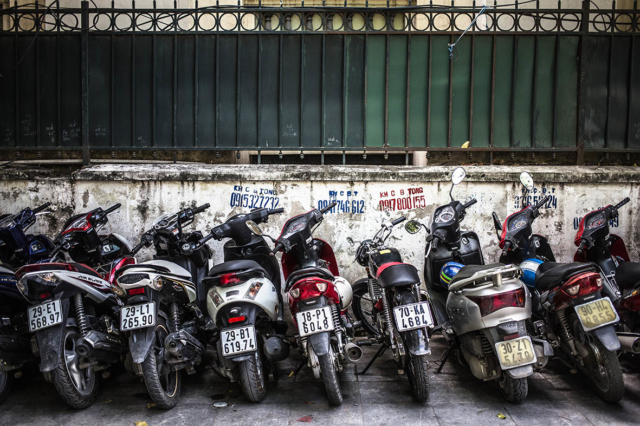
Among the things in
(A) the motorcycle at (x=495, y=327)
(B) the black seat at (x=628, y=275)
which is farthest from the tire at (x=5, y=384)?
(B) the black seat at (x=628, y=275)

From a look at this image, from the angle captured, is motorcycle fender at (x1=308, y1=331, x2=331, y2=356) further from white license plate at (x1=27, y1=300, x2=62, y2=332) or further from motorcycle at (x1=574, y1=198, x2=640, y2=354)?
motorcycle at (x1=574, y1=198, x2=640, y2=354)

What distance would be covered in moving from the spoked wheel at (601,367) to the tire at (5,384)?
4.27 metres

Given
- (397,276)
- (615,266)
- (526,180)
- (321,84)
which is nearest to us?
(397,276)

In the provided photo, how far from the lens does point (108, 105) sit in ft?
20.8

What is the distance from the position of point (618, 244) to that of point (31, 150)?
6.50 meters

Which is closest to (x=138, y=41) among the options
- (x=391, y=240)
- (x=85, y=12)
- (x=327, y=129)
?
(x=85, y=12)

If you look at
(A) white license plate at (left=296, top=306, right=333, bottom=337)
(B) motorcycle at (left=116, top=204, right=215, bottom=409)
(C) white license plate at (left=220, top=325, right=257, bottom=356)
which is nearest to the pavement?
(B) motorcycle at (left=116, top=204, right=215, bottom=409)

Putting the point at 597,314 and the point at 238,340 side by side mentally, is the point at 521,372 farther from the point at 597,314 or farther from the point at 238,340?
the point at 238,340

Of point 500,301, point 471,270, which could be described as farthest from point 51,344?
point 500,301

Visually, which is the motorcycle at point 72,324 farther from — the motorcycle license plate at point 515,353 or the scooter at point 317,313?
the motorcycle license plate at point 515,353

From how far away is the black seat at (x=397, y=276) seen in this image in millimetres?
3896

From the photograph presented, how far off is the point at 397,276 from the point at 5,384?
306cm

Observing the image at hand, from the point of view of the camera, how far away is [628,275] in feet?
13.9

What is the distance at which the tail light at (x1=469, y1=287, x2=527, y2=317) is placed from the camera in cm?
377
